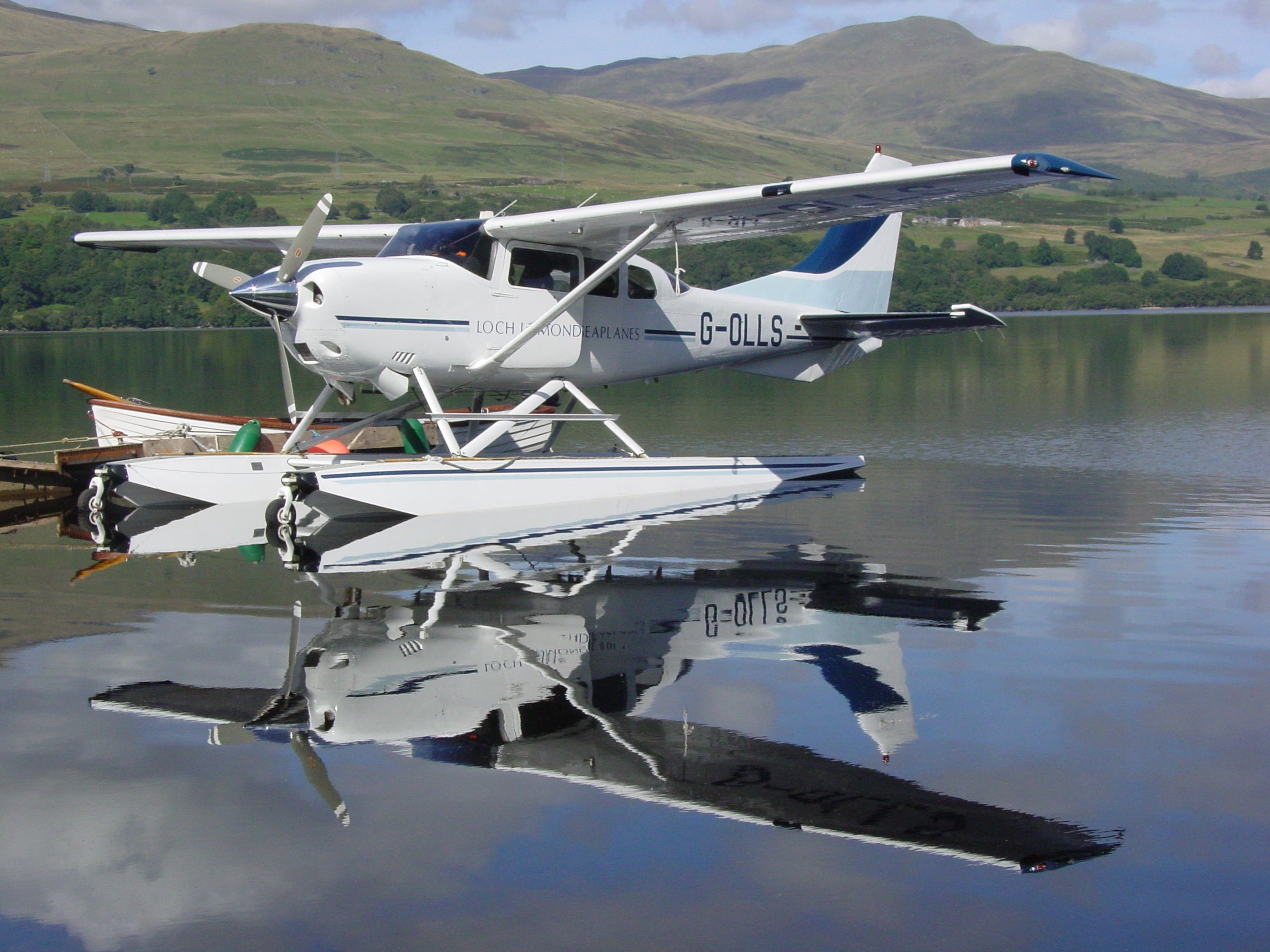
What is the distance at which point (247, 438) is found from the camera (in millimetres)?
12984

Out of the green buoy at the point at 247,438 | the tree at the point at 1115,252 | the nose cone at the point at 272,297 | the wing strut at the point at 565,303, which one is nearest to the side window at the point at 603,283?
the wing strut at the point at 565,303

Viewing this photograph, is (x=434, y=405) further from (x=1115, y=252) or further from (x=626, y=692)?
(x=1115, y=252)

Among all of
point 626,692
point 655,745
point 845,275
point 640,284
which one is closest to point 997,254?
point 845,275

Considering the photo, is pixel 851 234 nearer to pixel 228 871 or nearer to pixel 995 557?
pixel 995 557

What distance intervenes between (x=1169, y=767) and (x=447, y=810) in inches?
105

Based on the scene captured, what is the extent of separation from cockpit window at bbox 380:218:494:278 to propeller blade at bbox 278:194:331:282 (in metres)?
1.08

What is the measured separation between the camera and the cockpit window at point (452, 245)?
1234 cm

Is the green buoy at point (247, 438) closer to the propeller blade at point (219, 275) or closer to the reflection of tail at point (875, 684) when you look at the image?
the propeller blade at point (219, 275)

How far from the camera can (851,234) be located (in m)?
16.1

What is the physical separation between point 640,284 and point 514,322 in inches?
74.2

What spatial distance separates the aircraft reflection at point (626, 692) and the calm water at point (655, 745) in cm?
2

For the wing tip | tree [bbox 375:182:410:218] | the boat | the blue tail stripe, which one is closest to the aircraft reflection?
the wing tip

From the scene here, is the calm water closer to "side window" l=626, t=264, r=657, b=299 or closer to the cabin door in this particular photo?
the cabin door

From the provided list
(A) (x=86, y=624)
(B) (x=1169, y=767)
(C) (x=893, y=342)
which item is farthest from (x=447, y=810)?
(C) (x=893, y=342)
